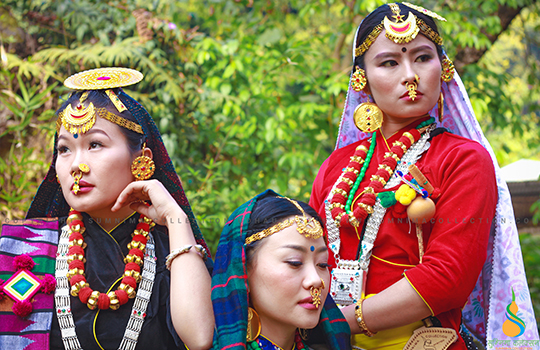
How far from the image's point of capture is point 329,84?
4.61 meters

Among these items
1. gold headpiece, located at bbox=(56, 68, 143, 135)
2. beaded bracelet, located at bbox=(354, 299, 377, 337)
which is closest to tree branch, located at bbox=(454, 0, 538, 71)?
beaded bracelet, located at bbox=(354, 299, 377, 337)

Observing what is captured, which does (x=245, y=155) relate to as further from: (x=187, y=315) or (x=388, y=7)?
(x=187, y=315)

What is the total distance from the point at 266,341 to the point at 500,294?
3.45 feet

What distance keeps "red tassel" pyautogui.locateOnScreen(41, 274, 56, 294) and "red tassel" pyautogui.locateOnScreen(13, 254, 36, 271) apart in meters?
0.07

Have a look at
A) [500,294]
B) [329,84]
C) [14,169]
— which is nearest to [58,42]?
[14,169]

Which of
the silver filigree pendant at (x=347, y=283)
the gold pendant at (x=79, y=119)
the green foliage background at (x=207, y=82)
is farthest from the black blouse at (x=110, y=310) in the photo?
the green foliage background at (x=207, y=82)

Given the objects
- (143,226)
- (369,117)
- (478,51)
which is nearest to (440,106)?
(369,117)

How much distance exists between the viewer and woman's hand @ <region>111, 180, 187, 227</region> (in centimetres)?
→ 194

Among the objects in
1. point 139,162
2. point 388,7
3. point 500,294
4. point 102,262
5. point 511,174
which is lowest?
point 511,174

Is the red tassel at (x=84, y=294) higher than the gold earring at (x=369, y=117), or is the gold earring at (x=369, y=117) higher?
the gold earring at (x=369, y=117)

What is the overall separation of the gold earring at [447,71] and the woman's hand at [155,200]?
52.3 inches

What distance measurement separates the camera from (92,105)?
2023 millimetres

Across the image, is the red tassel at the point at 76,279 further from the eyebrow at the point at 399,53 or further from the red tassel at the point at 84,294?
the eyebrow at the point at 399,53

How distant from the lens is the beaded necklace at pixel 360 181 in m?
2.11
